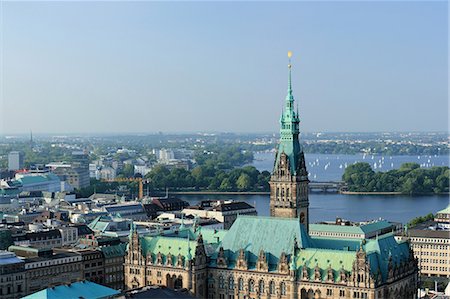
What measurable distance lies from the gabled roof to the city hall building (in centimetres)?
682

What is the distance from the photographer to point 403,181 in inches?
6176

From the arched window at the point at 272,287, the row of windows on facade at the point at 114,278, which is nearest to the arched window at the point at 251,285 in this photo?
the arched window at the point at 272,287

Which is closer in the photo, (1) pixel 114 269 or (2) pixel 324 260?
(2) pixel 324 260

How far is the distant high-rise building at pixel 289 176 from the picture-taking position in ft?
197

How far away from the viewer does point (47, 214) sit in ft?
330

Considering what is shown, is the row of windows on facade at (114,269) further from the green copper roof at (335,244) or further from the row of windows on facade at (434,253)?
the row of windows on facade at (434,253)

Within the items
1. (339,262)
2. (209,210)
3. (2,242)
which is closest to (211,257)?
(339,262)

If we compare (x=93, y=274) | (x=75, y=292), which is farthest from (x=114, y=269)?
(x=75, y=292)

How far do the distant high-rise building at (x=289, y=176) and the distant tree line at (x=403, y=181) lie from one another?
9617 cm

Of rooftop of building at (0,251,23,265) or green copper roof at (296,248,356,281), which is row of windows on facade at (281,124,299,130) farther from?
rooftop of building at (0,251,23,265)

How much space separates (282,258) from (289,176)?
29.4ft

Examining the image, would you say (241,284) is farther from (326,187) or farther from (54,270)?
(326,187)

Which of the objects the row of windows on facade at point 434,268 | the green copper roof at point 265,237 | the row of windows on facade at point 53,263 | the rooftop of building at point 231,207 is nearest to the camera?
the green copper roof at point 265,237

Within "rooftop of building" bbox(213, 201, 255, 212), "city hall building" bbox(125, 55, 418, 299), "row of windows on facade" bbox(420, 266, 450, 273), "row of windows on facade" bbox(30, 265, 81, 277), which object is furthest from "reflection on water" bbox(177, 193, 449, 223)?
"city hall building" bbox(125, 55, 418, 299)
